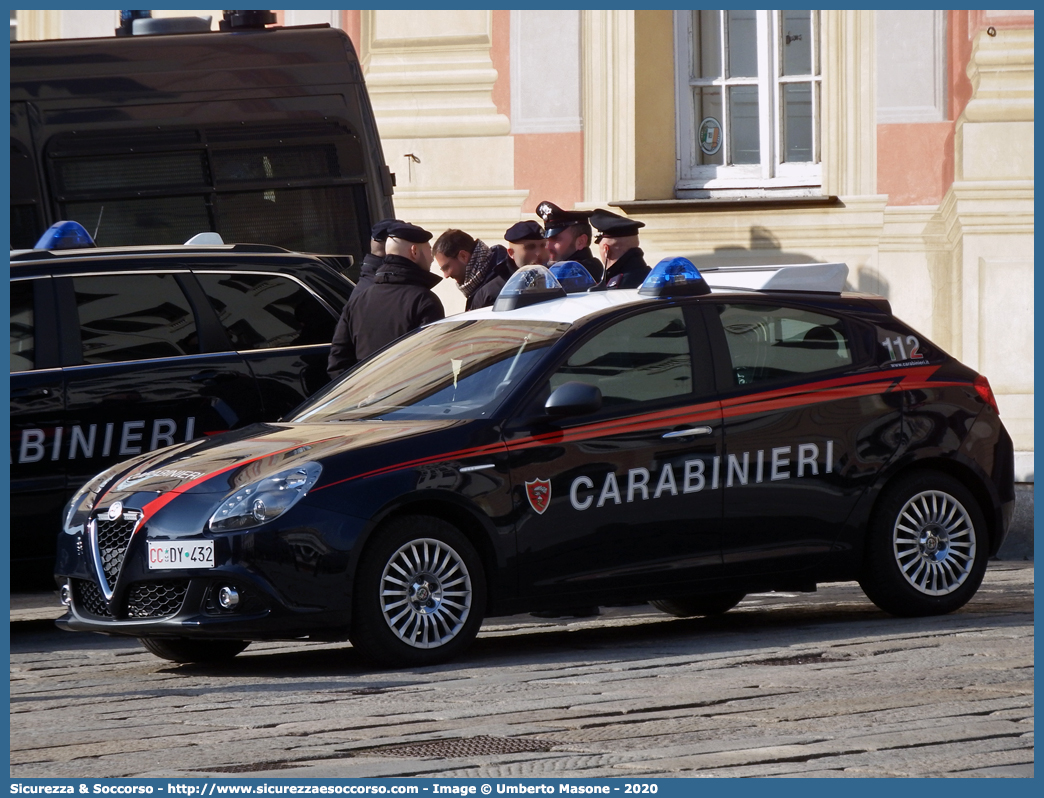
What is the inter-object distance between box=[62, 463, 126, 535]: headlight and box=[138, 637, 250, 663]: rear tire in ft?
1.88

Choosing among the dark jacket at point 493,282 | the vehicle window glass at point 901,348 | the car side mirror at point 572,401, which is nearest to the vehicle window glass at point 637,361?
the car side mirror at point 572,401

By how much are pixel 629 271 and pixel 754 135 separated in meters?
6.03

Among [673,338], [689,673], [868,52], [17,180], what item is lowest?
[689,673]

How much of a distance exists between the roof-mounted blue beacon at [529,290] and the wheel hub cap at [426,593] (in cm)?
148

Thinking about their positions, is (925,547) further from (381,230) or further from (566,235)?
(381,230)

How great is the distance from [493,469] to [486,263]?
3216mm

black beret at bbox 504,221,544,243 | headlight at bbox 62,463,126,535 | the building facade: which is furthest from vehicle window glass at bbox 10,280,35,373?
the building facade

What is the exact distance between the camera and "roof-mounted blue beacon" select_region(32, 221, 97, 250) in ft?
32.9

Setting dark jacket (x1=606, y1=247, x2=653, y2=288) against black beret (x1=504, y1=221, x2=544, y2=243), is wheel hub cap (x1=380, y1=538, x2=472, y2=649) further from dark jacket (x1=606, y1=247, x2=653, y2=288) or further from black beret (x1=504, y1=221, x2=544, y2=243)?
black beret (x1=504, y1=221, x2=544, y2=243)

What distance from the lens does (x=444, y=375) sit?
27.0ft

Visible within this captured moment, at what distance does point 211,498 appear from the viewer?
24.2ft

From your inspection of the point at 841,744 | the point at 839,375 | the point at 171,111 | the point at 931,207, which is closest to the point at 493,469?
the point at 839,375

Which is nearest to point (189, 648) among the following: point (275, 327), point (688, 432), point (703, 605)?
point (275, 327)

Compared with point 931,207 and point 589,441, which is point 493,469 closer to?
point 589,441
